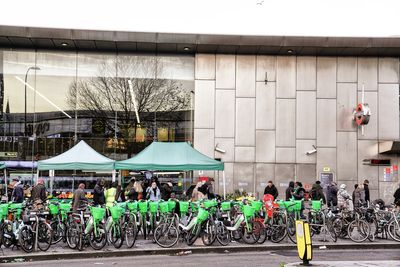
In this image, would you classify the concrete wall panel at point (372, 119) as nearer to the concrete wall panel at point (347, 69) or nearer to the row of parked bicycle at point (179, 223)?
the concrete wall panel at point (347, 69)

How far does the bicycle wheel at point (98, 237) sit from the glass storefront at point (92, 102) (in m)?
12.4

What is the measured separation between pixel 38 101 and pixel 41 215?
12703 mm

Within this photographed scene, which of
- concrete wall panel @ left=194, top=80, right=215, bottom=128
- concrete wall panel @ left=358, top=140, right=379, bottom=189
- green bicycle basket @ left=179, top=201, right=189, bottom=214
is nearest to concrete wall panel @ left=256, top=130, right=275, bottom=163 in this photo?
concrete wall panel @ left=194, top=80, right=215, bottom=128

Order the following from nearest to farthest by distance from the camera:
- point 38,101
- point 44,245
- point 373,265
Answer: point 373,265 < point 44,245 < point 38,101

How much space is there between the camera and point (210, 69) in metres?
27.0

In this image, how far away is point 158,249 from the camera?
1398 centimetres

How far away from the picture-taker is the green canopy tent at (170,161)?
18359 mm

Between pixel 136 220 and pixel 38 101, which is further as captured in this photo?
pixel 38 101

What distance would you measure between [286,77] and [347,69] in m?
3.10

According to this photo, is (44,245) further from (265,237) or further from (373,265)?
(373,265)

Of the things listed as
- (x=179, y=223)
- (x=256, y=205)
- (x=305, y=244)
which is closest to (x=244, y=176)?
(x=256, y=205)

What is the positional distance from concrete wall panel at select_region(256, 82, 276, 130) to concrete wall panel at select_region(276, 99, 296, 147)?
29 centimetres

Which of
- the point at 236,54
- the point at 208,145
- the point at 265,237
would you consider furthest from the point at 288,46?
the point at 265,237

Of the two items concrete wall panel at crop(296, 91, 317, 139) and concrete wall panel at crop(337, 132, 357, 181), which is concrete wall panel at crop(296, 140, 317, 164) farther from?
concrete wall panel at crop(337, 132, 357, 181)
